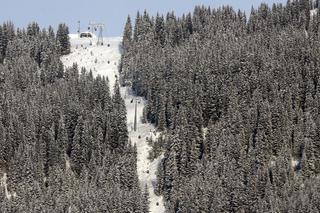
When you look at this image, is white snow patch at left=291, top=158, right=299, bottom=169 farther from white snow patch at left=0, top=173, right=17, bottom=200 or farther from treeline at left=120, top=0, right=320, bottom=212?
white snow patch at left=0, top=173, right=17, bottom=200

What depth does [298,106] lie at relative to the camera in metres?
173

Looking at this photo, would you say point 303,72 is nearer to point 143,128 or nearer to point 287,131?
point 287,131

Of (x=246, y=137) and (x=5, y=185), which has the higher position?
(x=246, y=137)

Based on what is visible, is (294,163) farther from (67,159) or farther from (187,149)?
(67,159)

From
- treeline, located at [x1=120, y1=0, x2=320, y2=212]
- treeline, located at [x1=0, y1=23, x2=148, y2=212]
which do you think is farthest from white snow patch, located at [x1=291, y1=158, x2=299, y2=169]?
treeline, located at [x1=0, y1=23, x2=148, y2=212]

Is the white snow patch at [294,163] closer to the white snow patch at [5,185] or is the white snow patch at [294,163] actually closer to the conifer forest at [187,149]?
the conifer forest at [187,149]

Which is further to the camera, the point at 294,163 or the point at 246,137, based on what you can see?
the point at 246,137

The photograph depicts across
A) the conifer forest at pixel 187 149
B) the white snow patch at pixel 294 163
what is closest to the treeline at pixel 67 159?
the conifer forest at pixel 187 149

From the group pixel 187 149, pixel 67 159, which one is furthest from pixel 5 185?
pixel 187 149

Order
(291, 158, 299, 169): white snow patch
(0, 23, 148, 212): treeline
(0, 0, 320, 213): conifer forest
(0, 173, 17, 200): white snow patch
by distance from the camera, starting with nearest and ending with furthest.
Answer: (0, 0, 320, 213): conifer forest → (0, 23, 148, 212): treeline → (291, 158, 299, 169): white snow patch → (0, 173, 17, 200): white snow patch

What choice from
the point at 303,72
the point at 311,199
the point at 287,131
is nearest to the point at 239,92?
the point at 303,72

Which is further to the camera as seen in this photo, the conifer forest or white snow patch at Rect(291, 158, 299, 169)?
white snow patch at Rect(291, 158, 299, 169)

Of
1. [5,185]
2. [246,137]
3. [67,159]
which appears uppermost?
[246,137]

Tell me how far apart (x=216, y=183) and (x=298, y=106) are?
35.0 meters
